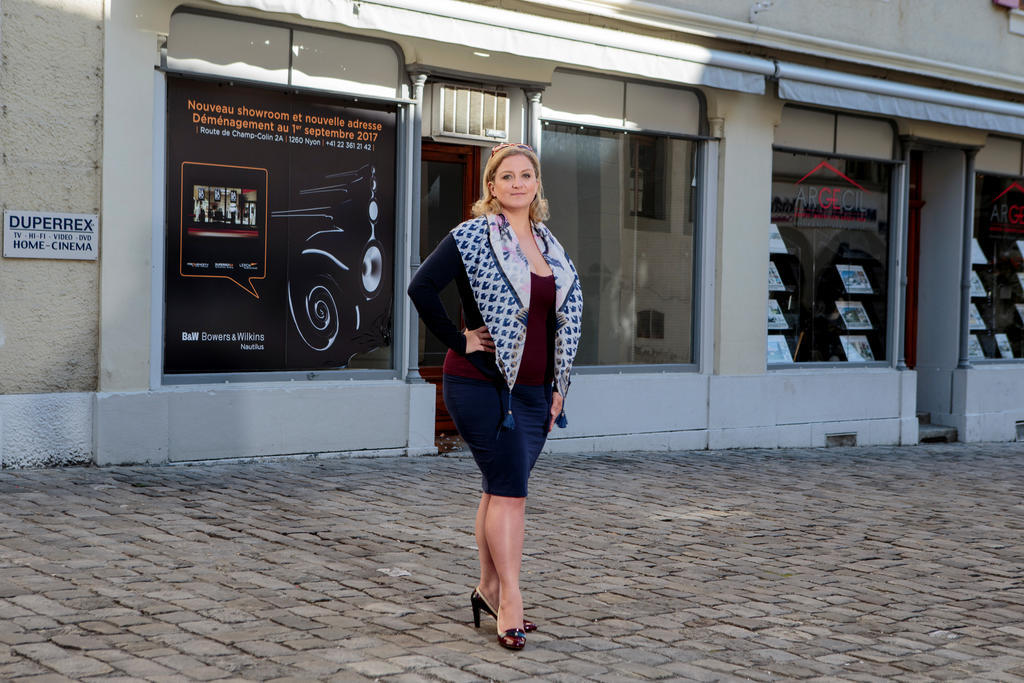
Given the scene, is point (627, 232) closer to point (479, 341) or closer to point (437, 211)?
point (437, 211)

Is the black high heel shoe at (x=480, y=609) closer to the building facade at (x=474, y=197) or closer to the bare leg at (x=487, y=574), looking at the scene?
the bare leg at (x=487, y=574)

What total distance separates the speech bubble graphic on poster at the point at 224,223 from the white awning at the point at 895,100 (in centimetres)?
524

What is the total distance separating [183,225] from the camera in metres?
9.05

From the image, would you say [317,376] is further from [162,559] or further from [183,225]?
[162,559]

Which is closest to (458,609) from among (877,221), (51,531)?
(51,531)

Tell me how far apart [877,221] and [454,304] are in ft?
17.3

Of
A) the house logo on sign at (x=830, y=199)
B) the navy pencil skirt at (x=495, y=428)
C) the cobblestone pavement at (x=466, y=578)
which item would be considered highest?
the house logo on sign at (x=830, y=199)

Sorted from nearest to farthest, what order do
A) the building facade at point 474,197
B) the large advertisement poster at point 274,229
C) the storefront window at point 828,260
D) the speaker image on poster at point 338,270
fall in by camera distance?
the building facade at point 474,197
the large advertisement poster at point 274,229
the speaker image on poster at point 338,270
the storefront window at point 828,260

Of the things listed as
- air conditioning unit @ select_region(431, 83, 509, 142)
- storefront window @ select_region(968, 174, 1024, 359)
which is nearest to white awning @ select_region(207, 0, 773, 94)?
air conditioning unit @ select_region(431, 83, 509, 142)

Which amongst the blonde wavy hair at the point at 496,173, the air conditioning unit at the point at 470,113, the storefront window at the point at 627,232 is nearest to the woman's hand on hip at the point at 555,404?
the blonde wavy hair at the point at 496,173

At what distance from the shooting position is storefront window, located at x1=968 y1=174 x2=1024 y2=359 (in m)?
15.1

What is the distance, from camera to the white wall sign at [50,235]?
27.2ft

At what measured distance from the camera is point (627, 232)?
38.5 feet

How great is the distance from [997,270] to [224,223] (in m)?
9.95
